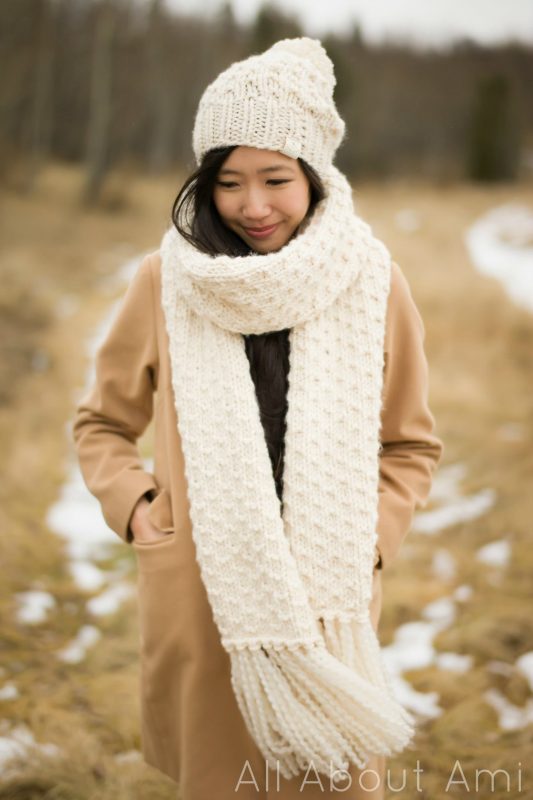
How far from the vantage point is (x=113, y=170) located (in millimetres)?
20734

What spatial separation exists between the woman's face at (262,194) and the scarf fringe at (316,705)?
3.11 feet

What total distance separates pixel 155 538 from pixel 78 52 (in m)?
25.5

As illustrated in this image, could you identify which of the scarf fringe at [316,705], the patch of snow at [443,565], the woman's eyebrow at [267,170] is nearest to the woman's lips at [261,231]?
the woman's eyebrow at [267,170]

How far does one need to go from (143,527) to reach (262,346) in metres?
Answer: 0.54

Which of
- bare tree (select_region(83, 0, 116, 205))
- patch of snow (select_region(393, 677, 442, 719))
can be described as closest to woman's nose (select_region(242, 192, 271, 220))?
patch of snow (select_region(393, 677, 442, 719))

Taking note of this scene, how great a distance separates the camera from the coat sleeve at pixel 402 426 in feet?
5.64

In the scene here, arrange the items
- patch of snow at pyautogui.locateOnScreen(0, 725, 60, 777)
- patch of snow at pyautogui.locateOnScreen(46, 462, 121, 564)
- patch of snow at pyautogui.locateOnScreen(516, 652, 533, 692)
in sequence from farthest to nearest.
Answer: patch of snow at pyautogui.locateOnScreen(46, 462, 121, 564) → patch of snow at pyautogui.locateOnScreen(516, 652, 533, 692) → patch of snow at pyautogui.locateOnScreen(0, 725, 60, 777)

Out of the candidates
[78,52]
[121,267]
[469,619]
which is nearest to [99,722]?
[469,619]

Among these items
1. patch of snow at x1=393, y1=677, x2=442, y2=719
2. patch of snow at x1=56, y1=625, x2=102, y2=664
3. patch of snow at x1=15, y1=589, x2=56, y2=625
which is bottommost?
patch of snow at x1=393, y1=677, x2=442, y2=719

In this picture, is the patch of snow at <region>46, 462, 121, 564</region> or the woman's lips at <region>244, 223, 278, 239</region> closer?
the woman's lips at <region>244, 223, 278, 239</region>

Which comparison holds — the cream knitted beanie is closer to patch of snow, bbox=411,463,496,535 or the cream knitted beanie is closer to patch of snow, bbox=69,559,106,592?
patch of snow, bbox=69,559,106,592

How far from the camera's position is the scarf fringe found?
1.50 metres

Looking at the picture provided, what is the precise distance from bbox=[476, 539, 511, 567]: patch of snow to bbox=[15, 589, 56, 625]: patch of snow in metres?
2.37

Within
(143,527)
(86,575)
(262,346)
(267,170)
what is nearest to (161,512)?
(143,527)
